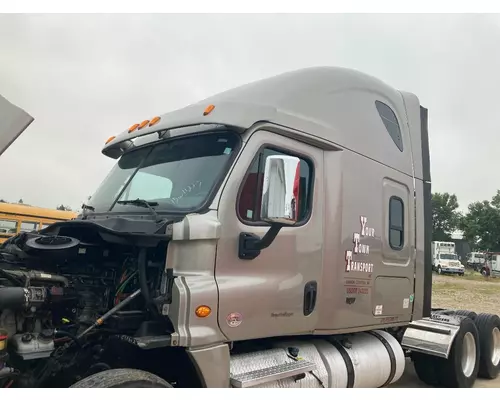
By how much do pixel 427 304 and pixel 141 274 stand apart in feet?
13.3

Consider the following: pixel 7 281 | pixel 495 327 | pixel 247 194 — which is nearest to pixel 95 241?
pixel 7 281

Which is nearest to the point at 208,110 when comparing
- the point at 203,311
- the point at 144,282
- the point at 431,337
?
the point at 144,282

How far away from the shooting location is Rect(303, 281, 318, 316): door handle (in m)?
4.18

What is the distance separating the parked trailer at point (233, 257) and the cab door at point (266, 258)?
13mm

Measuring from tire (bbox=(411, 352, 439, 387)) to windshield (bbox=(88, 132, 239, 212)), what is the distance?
4335 mm

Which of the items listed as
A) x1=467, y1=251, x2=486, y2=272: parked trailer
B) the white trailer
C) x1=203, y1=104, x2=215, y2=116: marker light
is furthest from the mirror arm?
x1=467, y1=251, x2=486, y2=272: parked trailer

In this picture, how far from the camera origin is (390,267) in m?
5.25

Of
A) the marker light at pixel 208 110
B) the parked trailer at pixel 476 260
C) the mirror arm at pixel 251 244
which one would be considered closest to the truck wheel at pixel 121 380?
the mirror arm at pixel 251 244

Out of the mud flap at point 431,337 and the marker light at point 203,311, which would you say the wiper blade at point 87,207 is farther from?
the mud flap at point 431,337

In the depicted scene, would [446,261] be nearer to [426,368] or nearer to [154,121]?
[426,368]

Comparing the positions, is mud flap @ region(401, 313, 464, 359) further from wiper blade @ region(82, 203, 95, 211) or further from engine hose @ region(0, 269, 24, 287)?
engine hose @ region(0, 269, 24, 287)

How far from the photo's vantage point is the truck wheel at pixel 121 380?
2896mm

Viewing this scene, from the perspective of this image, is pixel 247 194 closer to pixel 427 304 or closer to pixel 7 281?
pixel 7 281

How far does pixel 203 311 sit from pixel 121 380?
2.38 feet
